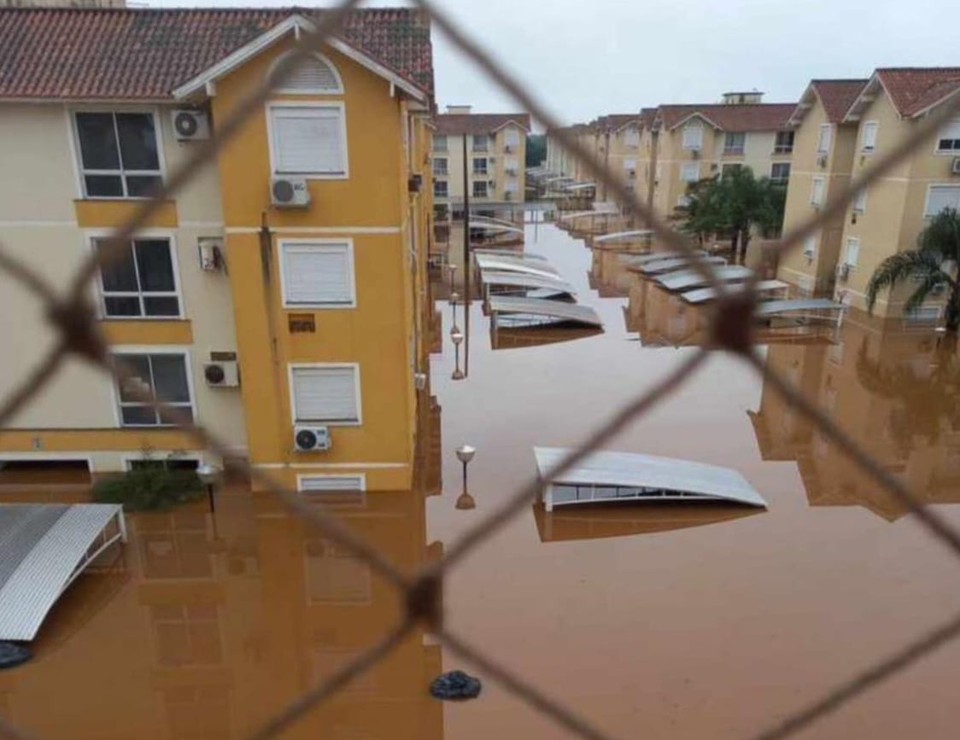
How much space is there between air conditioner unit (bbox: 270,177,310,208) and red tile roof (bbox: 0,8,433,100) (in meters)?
0.95

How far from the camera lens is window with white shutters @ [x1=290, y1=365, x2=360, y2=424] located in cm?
540

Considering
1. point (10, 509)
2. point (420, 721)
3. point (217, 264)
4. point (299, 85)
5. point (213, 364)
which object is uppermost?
point (299, 85)

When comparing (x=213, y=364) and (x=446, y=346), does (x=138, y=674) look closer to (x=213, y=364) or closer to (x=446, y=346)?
(x=213, y=364)

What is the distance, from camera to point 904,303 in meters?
10.4

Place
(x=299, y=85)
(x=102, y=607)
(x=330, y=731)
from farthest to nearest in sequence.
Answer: (x=299, y=85) → (x=102, y=607) → (x=330, y=731)

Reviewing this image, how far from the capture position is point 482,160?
77.8ft

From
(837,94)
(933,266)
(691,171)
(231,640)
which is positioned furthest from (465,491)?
(691,171)

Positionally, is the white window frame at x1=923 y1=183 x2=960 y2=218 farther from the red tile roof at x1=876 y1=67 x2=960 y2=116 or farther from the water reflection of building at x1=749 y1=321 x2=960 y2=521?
the water reflection of building at x1=749 y1=321 x2=960 y2=521

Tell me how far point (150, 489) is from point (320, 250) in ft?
7.74

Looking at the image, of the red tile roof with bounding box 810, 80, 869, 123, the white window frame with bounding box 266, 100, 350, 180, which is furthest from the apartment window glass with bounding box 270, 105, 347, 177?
the red tile roof with bounding box 810, 80, 869, 123

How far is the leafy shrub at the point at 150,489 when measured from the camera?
5.56 meters

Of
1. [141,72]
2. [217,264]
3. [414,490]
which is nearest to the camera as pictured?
[141,72]

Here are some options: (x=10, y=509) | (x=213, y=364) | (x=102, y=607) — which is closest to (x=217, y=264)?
(x=213, y=364)

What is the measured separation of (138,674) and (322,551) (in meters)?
1.41
